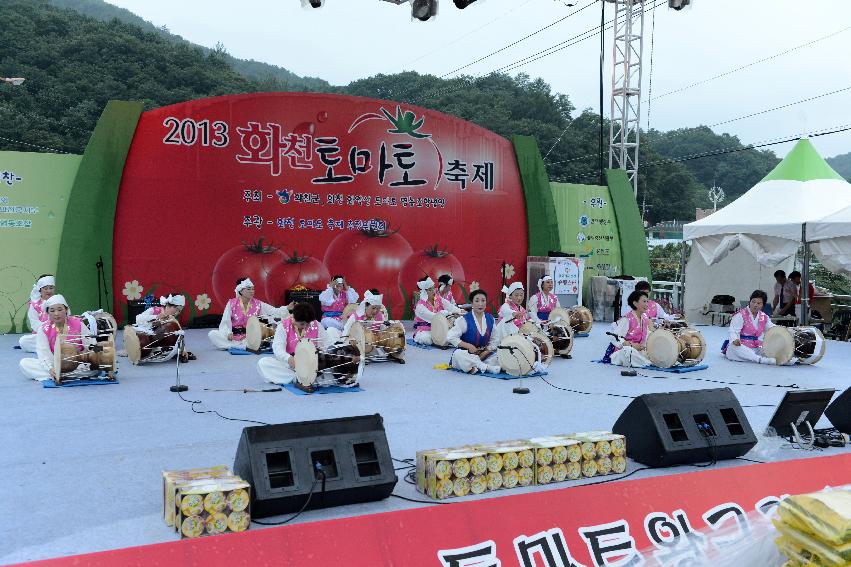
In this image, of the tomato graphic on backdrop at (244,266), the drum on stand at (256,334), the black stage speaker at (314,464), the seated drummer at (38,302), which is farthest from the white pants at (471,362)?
the tomato graphic on backdrop at (244,266)

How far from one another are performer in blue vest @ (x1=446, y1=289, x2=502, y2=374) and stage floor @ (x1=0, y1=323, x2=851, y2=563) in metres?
0.21

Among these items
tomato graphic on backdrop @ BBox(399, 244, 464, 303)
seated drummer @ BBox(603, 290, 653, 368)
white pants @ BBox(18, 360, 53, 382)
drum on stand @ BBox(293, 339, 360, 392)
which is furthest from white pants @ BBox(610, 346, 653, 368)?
white pants @ BBox(18, 360, 53, 382)

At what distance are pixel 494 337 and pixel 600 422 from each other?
98.2 inches

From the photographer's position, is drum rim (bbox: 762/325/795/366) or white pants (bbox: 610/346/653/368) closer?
white pants (bbox: 610/346/653/368)

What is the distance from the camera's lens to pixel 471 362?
7.71m

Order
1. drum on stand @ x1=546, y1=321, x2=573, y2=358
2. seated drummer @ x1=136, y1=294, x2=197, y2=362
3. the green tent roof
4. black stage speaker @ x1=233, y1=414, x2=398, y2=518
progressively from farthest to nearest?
the green tent roof, drum on stand @ x1=546, y1=321, x2=573, y2=358, seated drummer @ x1=136, y1=294, x2=197, y2=362, black stage speaker @ x1=233, y1=414, x2=398, y2=518

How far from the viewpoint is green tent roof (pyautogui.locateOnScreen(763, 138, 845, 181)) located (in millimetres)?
11555

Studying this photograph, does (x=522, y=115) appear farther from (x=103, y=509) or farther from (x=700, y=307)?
(x=103, y=509)

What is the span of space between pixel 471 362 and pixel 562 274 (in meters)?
5.58

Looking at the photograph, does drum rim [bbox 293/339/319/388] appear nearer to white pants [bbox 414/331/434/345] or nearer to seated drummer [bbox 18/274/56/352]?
seated drummer [bbox 18/274/56/352]

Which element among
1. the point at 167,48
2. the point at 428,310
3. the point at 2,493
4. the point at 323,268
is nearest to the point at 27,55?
the point at 167,48

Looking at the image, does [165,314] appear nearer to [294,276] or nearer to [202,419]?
[202,419]

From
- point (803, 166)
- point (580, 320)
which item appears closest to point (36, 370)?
point (580, 320)

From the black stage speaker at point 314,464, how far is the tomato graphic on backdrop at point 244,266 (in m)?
7.99
